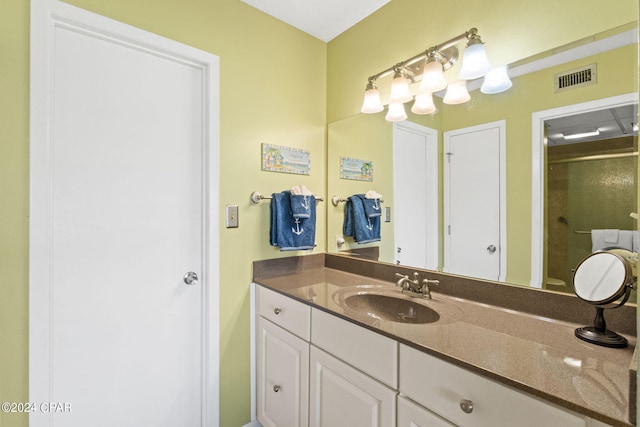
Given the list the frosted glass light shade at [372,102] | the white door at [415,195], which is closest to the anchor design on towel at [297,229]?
the white door at [415,195]

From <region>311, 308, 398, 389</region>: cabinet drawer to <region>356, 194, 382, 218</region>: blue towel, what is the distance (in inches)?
29.3

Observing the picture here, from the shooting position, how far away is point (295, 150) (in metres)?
1.82

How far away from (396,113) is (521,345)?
1.20 metres

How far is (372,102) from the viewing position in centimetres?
165

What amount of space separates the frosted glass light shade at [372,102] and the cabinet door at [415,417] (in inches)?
54.4

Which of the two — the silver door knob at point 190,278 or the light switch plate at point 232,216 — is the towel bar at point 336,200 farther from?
the silver door knob at point 190,278

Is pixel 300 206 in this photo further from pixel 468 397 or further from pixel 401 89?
pixel 468 397

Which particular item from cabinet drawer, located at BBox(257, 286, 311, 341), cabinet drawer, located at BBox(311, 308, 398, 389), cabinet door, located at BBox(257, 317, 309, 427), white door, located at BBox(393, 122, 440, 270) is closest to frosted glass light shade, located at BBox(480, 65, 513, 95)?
white door, located at BBox(393, 122, 440, 270)

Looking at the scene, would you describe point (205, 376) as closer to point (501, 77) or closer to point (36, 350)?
point (36, 350)

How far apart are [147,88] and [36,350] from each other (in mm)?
1156

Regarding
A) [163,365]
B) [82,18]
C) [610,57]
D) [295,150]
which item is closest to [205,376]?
[163,365]

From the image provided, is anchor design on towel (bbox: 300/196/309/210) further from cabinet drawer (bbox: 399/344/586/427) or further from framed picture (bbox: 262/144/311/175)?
cabinet drawer (bbox: 399/344/586/427)

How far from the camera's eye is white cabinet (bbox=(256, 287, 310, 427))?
1.29 meters

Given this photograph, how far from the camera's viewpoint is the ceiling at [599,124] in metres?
0.95
